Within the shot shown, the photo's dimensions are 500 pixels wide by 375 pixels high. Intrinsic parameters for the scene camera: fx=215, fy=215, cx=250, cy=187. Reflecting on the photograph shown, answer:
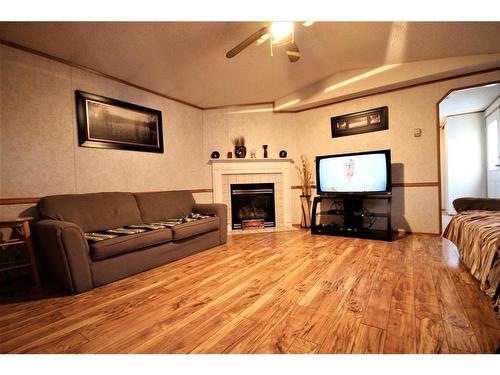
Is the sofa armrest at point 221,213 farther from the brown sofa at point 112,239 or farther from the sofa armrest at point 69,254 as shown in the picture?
the sofa armrest at point 69,254

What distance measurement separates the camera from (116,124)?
9.66ft

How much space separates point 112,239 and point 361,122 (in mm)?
3927

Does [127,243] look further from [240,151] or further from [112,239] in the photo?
[240,151]

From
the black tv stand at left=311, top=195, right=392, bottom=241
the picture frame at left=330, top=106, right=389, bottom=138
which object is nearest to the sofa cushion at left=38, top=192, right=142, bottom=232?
the black tv stand at left=311, top=195, right=392, bottom=241

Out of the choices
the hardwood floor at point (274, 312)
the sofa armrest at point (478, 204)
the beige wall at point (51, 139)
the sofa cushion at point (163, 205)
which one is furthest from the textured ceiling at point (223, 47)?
the hardwood floor at point (274, 312)

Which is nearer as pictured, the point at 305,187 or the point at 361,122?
the point at 361,122

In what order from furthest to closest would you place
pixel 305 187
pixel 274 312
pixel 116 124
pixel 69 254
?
pixel 305 187
pixel 116 124
pixel 69 254
pixel 274 312

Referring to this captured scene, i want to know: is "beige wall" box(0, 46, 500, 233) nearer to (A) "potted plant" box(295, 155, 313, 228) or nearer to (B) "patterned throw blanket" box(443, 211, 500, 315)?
(A) "potted plant" box(295, 155, 313, 228)

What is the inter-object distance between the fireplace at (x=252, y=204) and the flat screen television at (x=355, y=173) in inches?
41.6

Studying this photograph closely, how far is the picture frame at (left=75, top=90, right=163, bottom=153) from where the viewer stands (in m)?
2.64

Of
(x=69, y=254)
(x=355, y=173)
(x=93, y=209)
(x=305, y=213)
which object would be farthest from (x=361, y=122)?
(x=69, y=254)

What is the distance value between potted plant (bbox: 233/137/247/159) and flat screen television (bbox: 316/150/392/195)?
4.58ft

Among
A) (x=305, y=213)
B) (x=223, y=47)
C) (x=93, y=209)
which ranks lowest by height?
(x=305, y=213)

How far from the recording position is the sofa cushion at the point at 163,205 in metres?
2.87
